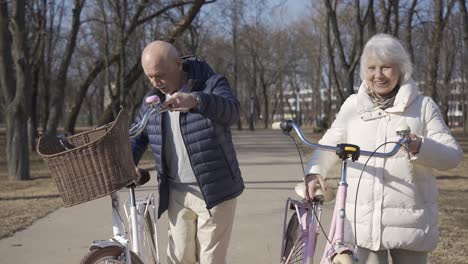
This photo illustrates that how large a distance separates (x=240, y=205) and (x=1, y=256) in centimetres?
381

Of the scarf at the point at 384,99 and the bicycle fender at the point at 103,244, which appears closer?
the scarf at the point at 384,99

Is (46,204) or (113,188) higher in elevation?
(113,188)

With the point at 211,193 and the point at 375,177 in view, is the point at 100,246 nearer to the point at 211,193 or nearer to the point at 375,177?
the point at 211,193

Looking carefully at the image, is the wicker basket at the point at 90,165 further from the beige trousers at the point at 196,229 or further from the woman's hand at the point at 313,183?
the woman's hand at the point at 313,183

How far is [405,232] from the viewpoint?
3.08 m

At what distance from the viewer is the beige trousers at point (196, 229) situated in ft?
12.6

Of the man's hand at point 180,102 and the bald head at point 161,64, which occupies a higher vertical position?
the bald head at point 161,64

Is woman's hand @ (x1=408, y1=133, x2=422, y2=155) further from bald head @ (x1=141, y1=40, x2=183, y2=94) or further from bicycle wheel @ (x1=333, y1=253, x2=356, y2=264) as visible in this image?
bald head @ (x1=141, y1=40, x2=183, y2=94)

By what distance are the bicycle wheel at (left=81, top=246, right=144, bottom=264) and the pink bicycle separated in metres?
0.96

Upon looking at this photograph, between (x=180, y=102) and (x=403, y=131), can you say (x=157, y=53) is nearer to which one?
(x=180, y=102)

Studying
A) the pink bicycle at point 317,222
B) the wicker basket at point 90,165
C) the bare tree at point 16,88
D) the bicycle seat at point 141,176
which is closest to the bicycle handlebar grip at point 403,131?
the pink bicycle at point 317,222

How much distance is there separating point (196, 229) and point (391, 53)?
1.69 metres

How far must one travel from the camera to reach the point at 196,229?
13.0 feet

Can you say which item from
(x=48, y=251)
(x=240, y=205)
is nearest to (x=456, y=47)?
(x=240, y=205)
